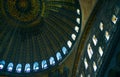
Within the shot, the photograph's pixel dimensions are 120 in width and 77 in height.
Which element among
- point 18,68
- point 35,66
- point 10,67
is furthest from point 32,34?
point 10,67

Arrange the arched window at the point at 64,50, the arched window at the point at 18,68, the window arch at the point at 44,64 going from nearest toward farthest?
the arched window at the point at 64,50 → the window arch at the point at 44,64 → the arched window at the point at 18,68

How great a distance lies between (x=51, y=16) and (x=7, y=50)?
572cm

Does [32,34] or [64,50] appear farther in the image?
[32,34]

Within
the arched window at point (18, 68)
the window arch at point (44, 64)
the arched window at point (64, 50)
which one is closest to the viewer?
the arched window at point (64, 50)

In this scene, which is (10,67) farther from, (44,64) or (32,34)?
(32,34)

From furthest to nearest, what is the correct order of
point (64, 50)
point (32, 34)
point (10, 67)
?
point (32, 34), point (10, 67), point (64, 50)

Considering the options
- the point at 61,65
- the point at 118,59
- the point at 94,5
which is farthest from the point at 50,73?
the point at 118,59

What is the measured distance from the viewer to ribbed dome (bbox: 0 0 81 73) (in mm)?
32062

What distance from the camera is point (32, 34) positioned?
33500mm

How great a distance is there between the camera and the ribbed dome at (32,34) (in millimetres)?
32062

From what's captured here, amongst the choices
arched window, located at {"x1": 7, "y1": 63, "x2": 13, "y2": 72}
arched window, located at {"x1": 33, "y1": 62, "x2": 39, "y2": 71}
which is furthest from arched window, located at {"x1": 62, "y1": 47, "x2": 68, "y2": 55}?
arched window, located at {"x1": 7, "y1": 63, "x2": 13, "y2": 72}

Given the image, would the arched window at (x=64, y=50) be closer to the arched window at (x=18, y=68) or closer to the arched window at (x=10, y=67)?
the arched window at (x=18, y=68)

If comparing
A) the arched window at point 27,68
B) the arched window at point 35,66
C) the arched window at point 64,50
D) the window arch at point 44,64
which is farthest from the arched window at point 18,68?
the arched window at point 64,50

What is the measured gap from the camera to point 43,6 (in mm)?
32688
